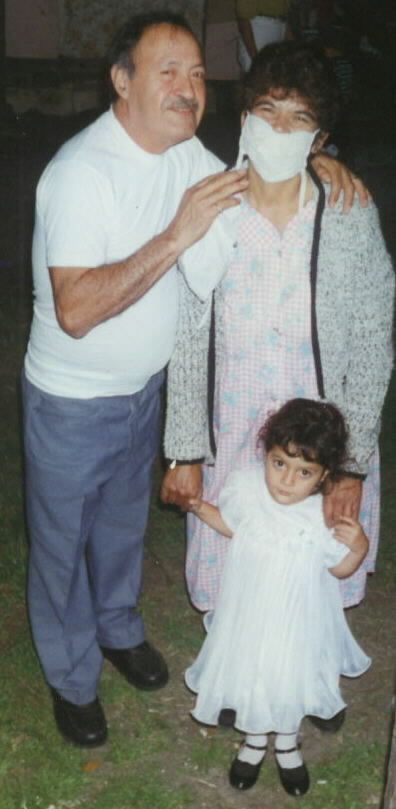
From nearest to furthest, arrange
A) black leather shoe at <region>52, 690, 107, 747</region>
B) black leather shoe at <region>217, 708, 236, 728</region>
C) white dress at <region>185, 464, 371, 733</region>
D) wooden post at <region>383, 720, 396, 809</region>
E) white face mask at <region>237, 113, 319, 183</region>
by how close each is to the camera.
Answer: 1. wooden post at <region>383, 720, 396, 809</region>
2. white face mask at <region>237, 113, 319, 183</region>
3. white dress at <region>185, 464, 371, 733</region>
4. black leather shoe at <region>52, 690, 107, 747</region>
5. black leather shoe at <region>217, 708, 236, 728</region>

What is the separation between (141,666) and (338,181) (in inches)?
78.3

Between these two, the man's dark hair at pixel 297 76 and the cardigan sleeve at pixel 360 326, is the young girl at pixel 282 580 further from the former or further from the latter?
the man's dark hair at pixel 297 76

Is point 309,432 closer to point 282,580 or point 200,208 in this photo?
point 282,580

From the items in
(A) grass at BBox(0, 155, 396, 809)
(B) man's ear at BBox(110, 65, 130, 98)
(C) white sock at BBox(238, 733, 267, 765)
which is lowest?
(A) grass at BBox(0, 155, 396, 809)

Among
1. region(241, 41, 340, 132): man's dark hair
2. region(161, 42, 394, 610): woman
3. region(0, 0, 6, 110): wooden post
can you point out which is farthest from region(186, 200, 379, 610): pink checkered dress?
region(0, 0, 6, 110): wooden post

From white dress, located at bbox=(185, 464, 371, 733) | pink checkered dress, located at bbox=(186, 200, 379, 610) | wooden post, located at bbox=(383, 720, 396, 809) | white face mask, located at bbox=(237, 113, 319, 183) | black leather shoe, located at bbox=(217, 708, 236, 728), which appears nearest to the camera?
wooden post, located at bbox=(383, 720, 396, 809)

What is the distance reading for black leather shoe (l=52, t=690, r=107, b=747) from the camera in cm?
369

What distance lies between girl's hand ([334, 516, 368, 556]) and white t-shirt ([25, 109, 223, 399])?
737 mm

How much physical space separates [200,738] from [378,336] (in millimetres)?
1627

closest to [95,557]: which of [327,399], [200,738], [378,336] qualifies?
[200,738]

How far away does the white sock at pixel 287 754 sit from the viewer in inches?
136

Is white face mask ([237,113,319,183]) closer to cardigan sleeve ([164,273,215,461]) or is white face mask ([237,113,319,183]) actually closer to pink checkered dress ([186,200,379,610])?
pink checkered dress ([186,200,379,610])

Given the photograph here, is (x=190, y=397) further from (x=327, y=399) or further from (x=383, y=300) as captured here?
(x=383, y=300)

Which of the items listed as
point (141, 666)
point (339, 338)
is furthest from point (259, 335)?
point (141, 666)
